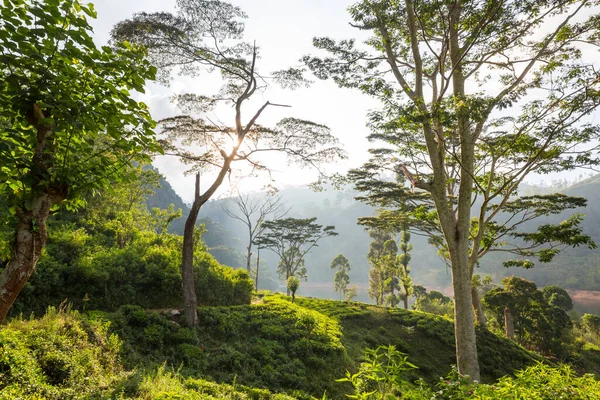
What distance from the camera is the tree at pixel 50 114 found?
2.10 m

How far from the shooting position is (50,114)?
2.32m

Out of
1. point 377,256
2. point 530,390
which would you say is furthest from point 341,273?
point 530,390

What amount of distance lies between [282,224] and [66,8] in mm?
28546

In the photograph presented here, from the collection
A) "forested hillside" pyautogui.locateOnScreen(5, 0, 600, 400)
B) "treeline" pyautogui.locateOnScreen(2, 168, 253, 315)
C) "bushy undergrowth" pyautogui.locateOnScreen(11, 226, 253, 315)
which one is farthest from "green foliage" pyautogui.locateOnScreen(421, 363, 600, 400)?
"bushy undergrowth" pyautogui.locateOnScreen(11, 226, 253, 315)

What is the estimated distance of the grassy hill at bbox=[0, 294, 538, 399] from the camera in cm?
401

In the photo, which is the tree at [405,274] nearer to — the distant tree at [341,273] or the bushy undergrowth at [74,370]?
the distant tree at [341,273]

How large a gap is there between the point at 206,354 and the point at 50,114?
6.80m

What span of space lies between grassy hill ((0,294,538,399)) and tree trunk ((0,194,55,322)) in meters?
1.59

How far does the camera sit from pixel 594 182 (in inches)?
4473

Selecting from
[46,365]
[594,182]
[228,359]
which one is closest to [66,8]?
[46,365]

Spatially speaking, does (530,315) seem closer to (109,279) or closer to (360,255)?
(109,279)

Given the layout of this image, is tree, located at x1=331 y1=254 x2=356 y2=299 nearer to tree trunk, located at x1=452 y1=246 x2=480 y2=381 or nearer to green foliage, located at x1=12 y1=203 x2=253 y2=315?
green foliage, located at x1=12 y1=203 x2=253 y2=315

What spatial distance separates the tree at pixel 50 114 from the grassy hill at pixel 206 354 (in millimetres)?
1984

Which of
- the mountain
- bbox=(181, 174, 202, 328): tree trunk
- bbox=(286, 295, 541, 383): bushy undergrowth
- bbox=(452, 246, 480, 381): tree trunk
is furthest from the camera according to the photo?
the mountain
